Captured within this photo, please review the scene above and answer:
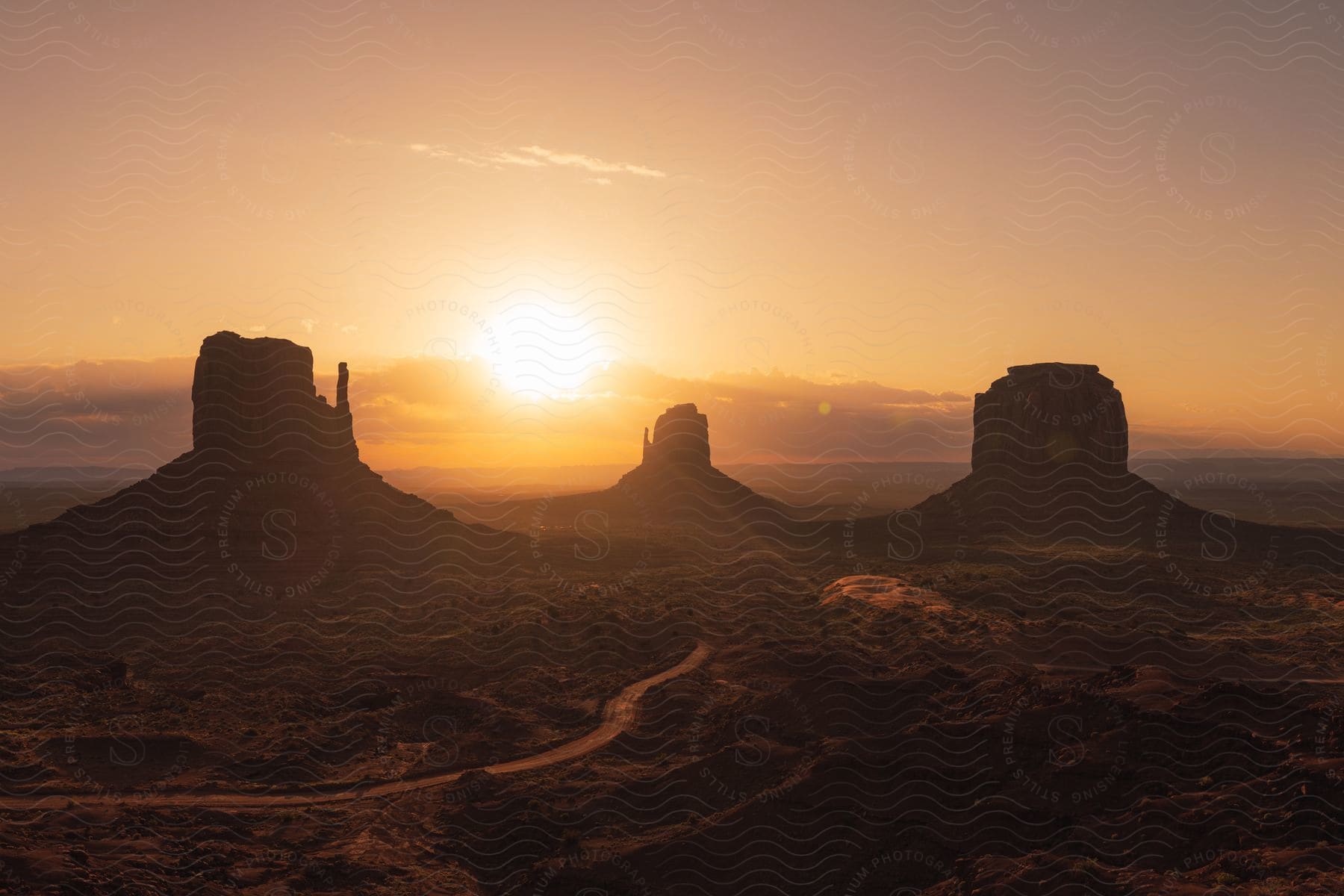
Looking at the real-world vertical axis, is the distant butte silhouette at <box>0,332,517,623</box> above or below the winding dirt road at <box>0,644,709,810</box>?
above

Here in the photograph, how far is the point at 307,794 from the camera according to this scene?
123 ft

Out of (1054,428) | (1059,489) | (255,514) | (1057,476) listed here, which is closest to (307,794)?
(255,514)

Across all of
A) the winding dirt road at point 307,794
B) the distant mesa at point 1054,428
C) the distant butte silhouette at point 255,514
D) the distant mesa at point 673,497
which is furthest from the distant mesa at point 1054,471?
the winding dirt road at point 307,794

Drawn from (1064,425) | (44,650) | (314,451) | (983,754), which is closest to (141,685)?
(44,650)

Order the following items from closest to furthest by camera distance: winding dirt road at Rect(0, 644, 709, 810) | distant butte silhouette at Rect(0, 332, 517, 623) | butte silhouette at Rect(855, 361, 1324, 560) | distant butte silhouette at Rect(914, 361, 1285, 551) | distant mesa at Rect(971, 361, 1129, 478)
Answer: winding dirt road at Rect(0, 644, 709, 810) < distant butte silhouette at Rect(0, 332, 517, 623) < butte silhouette at Rect(855, 361, 1324, 560) < distant butte silhouette at Rect(914, 361, 1285, 551) < distant mesa at Rect(971, 361, 1129, 478)

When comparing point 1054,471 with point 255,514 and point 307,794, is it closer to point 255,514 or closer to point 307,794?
point 255,514

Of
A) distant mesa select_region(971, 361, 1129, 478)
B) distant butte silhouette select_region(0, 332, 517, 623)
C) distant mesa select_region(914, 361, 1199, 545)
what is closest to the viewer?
distant butte silhouette select_region(0, 332, 517, 623)

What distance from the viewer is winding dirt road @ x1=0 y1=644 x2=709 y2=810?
33938 millimetres

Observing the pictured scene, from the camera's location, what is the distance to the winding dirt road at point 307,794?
33938mm

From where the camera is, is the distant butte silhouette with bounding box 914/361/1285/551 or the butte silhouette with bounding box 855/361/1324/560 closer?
the butte silhouette with bounding box 855/361/1324/560

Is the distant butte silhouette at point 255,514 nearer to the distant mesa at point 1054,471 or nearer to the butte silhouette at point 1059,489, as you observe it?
Answer: the butte silhouette at point 1059,489

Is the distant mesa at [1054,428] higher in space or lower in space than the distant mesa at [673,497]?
higher

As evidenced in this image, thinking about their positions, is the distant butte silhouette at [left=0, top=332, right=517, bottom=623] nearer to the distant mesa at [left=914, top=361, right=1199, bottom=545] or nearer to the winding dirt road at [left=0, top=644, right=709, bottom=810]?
the winding dirt road at [left=0, top=644, right=709, bottom=810]

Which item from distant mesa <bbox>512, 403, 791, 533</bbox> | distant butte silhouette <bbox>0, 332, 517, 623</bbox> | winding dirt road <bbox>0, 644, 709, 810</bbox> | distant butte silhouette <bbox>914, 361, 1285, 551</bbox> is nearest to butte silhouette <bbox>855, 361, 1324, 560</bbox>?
distant butte silhouette <bbox>914, 361, 1285, 551</bbox>
